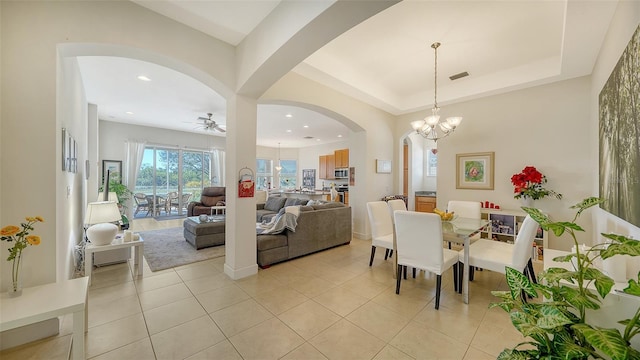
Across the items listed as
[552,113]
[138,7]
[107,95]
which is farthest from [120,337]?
[552,113]

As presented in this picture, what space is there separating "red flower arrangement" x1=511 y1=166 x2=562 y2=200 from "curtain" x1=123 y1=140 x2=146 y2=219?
9.31 m

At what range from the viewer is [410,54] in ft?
11.0

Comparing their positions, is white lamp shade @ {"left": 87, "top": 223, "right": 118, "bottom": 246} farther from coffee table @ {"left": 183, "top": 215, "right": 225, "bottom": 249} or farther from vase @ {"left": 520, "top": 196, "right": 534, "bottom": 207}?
vase @ {"left": 520, "top": 196, "right": 534, "bottom": 207}

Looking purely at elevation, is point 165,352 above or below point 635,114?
below

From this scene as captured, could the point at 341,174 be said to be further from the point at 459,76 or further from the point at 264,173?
the point at 459,76

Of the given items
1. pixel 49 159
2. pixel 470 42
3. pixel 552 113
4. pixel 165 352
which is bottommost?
pixel 165 352

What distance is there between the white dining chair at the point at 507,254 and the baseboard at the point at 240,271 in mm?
2520

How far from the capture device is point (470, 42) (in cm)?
307

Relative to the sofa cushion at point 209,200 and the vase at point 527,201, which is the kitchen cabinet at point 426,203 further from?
the sofa cushion at point 209,200

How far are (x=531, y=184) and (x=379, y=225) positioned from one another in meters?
2.53

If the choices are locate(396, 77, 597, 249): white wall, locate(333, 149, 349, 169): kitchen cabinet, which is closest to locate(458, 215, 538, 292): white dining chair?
locate(396, 77, 597, 249): white wall

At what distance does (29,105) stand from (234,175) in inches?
67.7

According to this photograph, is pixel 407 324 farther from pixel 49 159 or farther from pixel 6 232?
pixel 49 159

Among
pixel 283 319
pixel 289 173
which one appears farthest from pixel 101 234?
pixel 289 173
